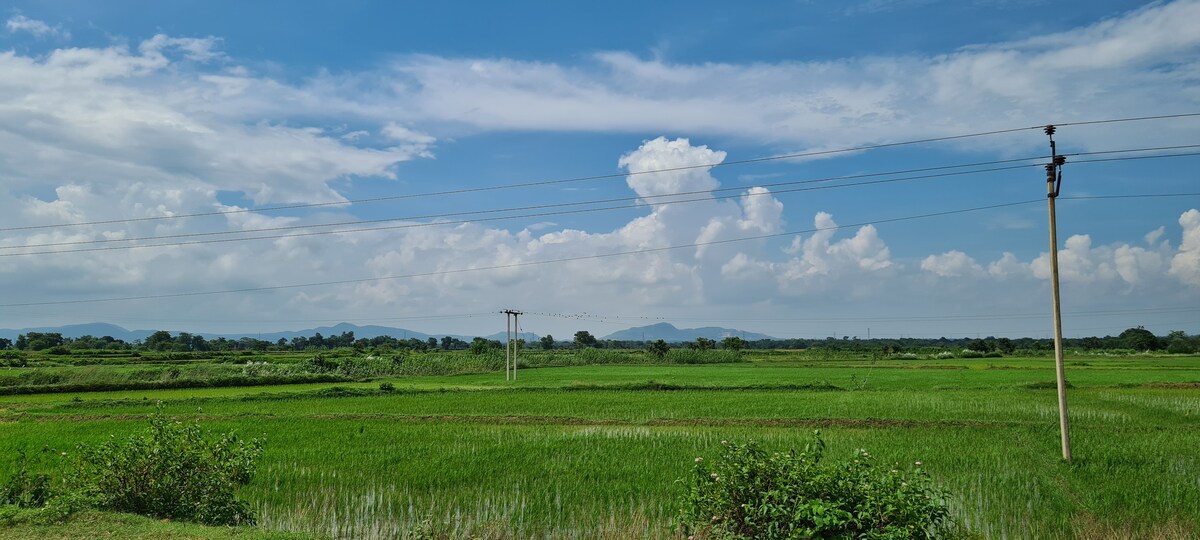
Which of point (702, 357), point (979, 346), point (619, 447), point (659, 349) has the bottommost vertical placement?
point (702, 357)

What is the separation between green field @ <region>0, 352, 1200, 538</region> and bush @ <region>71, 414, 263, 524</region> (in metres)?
1.01

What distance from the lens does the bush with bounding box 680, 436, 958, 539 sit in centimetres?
736

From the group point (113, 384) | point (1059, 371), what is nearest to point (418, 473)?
point (1059, 371)

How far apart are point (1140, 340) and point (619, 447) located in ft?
414

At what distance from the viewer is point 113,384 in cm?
4041

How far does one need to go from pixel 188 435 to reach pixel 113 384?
36793mm

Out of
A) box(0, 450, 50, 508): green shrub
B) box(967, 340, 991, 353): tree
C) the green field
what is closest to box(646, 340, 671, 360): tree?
the green field

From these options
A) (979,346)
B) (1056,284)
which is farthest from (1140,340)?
(1056,284)

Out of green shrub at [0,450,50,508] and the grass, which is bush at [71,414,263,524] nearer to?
the grass

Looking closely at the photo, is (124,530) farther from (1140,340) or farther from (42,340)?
(1140,340)

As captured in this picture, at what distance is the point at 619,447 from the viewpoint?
17.9 m

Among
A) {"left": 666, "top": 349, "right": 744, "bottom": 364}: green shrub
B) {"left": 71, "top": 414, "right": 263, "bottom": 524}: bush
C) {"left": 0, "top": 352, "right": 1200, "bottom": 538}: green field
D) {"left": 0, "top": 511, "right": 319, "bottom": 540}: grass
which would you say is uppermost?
{"left": 71, "top": 414, "right": 263, "bottom": 524}: bush

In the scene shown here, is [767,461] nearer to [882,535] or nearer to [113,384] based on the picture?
[882,535]

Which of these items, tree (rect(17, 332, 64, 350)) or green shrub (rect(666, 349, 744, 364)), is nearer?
green shrub (rect(666, 349, 744, 364))
